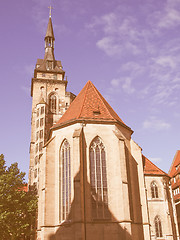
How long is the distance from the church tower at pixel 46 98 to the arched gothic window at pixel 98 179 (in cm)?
1589

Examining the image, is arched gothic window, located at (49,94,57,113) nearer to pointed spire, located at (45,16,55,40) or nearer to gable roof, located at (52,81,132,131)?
pointed spire, located at (45,16,55,40)

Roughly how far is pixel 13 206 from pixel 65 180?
786 centimetres

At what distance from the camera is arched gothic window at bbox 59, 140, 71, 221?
21688 mm

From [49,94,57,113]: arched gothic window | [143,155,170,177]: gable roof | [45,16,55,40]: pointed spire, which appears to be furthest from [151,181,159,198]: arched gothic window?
[45,16,55,40]: pointed spire

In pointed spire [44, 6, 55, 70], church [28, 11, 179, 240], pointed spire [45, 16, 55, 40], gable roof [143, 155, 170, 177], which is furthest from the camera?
pointed spire [45, 16, 55, 40]

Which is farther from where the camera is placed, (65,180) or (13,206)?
(13,206)

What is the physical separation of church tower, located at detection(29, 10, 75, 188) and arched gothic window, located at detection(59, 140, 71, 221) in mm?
14051

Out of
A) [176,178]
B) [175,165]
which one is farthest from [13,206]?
[175,165]

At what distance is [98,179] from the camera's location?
73.3ft

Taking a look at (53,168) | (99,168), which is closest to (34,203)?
(53,168)

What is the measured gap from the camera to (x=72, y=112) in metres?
26.2

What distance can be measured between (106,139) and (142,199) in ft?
21.1

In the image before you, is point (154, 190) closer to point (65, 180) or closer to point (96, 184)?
point (96, 184)

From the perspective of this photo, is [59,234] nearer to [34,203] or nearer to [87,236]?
[87,236]
